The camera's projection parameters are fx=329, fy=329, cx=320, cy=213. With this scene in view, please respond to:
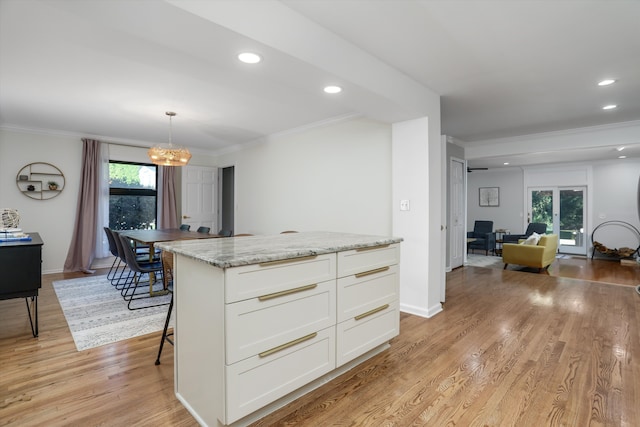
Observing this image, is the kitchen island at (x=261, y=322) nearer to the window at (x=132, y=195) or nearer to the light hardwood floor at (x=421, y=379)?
the light hardwood floor at (x=421, y=379)

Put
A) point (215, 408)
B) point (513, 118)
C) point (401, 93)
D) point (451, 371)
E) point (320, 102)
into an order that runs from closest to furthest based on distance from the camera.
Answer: point (215, 408) < point (451, 371) < point (401, 93) < point (320, 102) < point (513, 118)

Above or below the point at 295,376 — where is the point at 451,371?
below

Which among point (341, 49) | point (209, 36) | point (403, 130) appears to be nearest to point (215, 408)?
point (209, 36)

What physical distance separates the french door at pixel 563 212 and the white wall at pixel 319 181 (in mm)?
6928

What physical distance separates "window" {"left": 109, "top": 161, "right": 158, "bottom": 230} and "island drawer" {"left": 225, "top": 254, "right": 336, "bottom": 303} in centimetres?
582

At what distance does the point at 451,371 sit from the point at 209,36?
2682 millimetres

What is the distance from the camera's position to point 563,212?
8.55 metres

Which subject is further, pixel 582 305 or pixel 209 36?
pixel 582 305

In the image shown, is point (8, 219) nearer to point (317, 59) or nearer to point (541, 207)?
point (317, 59)

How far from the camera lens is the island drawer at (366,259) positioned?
7.06 feet

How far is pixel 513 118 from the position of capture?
4.70 metres

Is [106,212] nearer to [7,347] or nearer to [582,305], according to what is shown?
[7,347]

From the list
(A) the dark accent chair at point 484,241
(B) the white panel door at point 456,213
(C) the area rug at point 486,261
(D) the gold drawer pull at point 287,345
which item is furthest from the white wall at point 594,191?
(D) the gold drawer pull at point 287,345

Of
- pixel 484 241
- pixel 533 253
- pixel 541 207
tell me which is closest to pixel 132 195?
pixel 533 253
